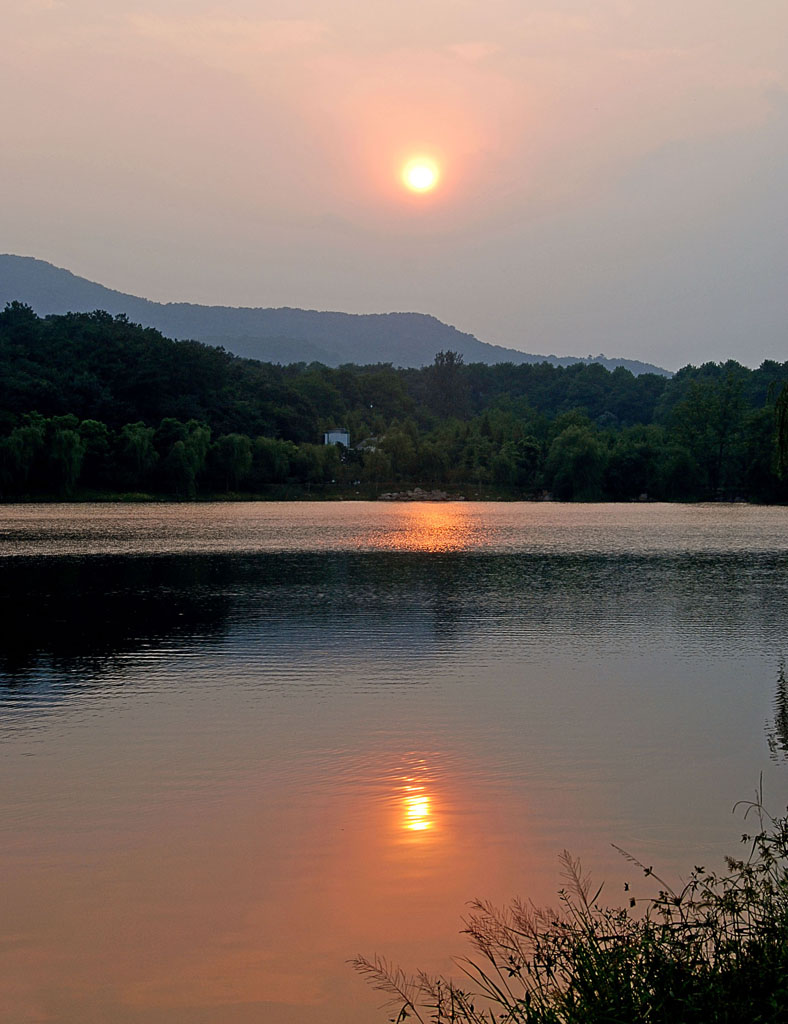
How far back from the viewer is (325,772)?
35.0 ft

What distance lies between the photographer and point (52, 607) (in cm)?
2386

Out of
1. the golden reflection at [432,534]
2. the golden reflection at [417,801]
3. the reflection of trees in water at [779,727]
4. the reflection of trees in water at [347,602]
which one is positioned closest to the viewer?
the golden reflection at [417,801]

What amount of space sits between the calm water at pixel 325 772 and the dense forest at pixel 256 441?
238 ft

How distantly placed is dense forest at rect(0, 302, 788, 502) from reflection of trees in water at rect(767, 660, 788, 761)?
80980mm

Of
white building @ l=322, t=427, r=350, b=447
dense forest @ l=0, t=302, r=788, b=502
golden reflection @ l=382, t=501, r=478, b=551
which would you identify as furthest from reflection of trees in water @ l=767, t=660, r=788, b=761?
white building @ l=322, t=427, r=350, b=447

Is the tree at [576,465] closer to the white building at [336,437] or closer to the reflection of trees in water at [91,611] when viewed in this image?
the white building at [336,437]

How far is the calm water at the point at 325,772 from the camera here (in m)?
6.73

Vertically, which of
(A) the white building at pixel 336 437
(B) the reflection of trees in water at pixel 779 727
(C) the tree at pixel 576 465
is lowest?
(B) the reflection of trees in water at pixel 779 727

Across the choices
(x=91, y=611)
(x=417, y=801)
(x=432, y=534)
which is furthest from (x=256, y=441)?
(x=417, y=801)

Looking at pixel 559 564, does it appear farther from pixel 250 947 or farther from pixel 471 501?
pixel 471 501

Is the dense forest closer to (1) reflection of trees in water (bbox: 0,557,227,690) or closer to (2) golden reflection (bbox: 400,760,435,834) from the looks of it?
(1) reflection of trees in water (bbox: 0,557,227,690)

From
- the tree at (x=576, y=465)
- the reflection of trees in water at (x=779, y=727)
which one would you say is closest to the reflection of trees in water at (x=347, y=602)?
the reflection of trees in water at (x=779, y=727)

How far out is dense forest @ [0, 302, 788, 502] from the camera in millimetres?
95750

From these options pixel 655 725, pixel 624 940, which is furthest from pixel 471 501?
pixel 624 940
